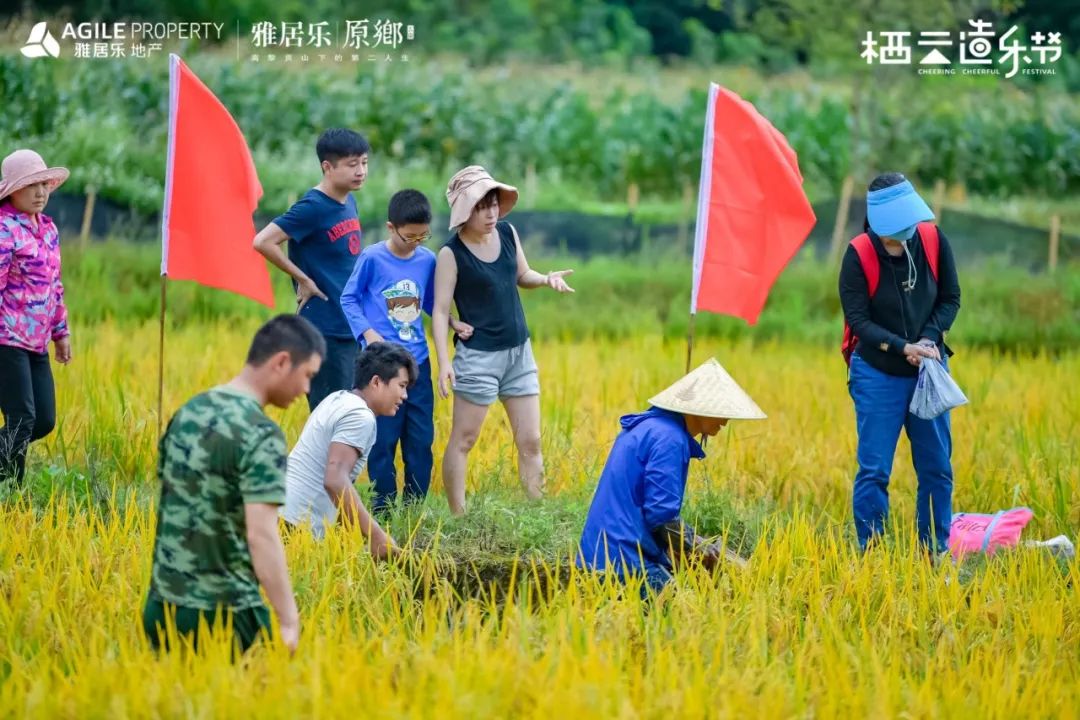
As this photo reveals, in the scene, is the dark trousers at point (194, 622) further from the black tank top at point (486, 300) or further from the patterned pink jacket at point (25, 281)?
the patterned pink jacket at point (25, 281)

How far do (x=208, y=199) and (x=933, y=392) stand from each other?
332 cm

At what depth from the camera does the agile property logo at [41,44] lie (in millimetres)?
19156

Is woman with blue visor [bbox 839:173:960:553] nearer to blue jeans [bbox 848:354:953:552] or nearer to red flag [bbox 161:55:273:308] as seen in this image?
blue jeans [bbox 848:354:953:552]

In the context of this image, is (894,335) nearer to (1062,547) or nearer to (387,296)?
(1062,547)

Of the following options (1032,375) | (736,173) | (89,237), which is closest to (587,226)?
(89,237)

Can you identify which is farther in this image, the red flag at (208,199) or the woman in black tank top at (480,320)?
the red flag at (208,199)

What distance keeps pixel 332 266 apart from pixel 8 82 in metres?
12.8

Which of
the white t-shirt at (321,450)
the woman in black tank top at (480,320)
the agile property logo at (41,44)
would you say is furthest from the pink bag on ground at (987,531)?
the agile property logo at (41,44)

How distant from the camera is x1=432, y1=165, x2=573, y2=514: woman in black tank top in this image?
5871 millimetres

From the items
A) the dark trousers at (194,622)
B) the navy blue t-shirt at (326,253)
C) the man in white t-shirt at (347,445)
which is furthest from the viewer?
the navy blue t-shirt at (326,253)

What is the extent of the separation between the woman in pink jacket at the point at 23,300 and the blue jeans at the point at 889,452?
3290mm

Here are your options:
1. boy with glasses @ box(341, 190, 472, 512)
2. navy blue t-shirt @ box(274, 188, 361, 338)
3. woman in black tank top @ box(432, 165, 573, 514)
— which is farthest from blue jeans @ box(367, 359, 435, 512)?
navy blue t-shirt @ box(274, 188, 361, 338)

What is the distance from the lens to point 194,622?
3.75 metres

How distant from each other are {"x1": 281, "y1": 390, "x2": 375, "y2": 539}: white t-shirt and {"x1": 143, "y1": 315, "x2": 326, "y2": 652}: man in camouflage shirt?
1165 millimetres
